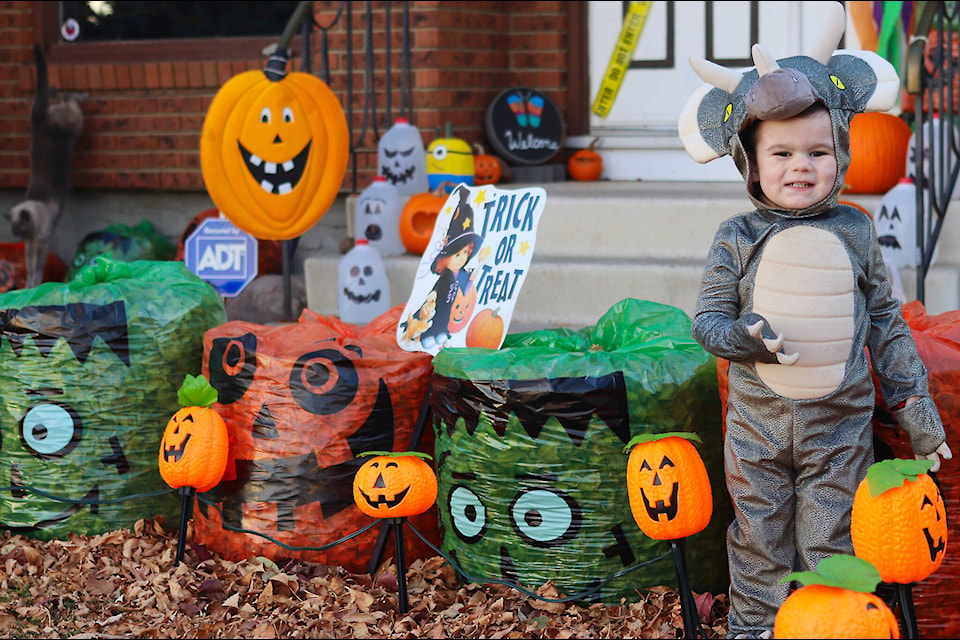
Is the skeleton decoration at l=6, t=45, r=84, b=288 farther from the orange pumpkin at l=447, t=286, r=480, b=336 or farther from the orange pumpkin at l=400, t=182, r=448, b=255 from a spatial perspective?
the orange pumpkin at l=447, t=286, r=480, b=336

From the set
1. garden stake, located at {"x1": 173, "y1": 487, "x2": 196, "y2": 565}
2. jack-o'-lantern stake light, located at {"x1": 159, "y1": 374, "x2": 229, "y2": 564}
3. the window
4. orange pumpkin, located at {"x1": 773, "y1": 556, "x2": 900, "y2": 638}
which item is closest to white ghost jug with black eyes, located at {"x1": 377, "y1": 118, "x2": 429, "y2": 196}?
the window

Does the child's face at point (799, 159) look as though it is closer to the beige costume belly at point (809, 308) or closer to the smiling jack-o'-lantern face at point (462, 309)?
the beige costume belly at point (809, 308)

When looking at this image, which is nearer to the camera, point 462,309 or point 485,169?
point 462,309

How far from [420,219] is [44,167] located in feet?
9.04

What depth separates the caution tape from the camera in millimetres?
6586

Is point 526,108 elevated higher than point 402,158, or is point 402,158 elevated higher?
point 526,108

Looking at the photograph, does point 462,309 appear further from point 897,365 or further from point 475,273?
point 897,365

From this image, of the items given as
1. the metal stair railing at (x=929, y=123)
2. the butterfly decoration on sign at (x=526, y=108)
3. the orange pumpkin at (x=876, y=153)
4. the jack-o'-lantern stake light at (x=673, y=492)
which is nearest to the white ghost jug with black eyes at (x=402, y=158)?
the butterfly decoration on sign at (x=526, y=108)

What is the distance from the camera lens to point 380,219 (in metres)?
5.71

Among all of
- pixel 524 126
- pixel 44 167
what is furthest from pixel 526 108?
pixel 44 167

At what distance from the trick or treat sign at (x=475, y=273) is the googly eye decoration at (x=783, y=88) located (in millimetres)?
820

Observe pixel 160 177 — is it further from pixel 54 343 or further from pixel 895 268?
pixel 895 268

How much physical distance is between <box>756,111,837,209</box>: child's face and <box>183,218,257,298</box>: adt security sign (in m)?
4.43

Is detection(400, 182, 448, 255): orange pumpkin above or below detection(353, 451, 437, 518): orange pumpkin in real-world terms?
above
